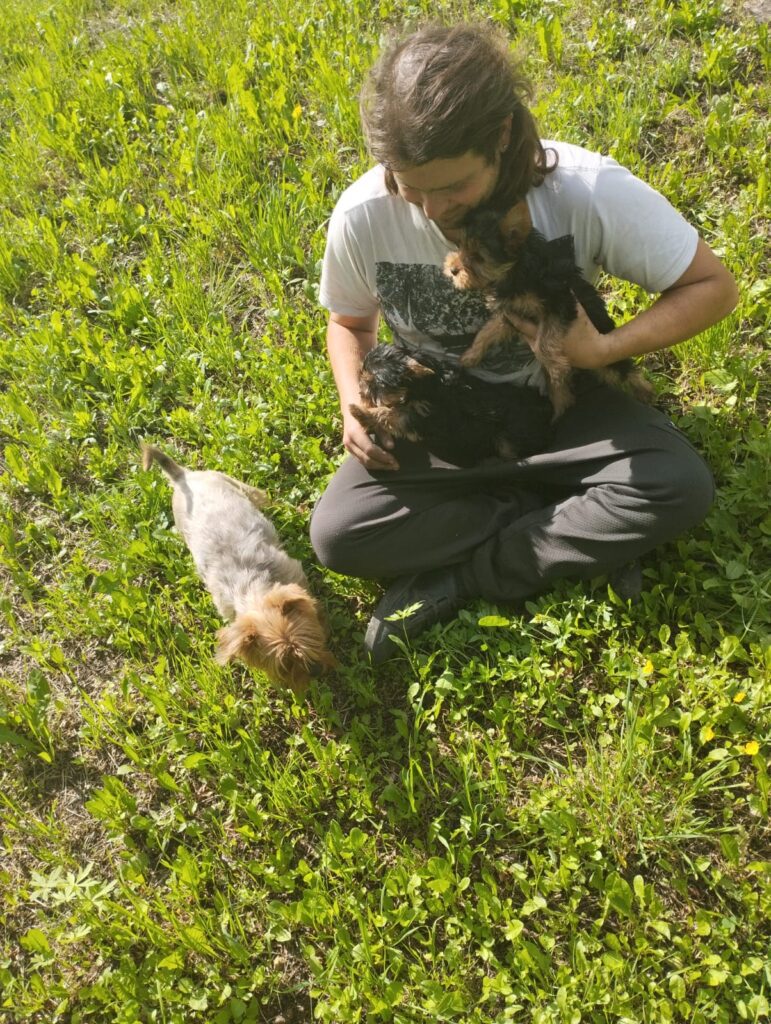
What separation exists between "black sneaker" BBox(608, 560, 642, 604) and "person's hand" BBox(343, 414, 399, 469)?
940mm

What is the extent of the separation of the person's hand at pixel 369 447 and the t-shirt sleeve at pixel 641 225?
1102mm

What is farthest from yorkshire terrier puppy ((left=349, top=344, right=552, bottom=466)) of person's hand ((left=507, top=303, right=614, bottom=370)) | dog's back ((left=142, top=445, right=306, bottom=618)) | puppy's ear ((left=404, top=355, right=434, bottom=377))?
dog's back ((left=142, top=445, right=306, bottom=618))

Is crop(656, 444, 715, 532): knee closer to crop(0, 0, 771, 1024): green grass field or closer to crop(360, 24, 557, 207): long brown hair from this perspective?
crop(0, 0, 771, 1024): green grass field

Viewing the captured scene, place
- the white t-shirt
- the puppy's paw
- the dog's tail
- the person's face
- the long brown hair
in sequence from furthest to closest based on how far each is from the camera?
1. the dog's tail
2. the puppy's paw
3. the white t-shirt
4. the person's face
5. the long brown hair

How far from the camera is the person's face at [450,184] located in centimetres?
221

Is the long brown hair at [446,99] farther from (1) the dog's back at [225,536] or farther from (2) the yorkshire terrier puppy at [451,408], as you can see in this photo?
(1) the dog's back at [225,536]

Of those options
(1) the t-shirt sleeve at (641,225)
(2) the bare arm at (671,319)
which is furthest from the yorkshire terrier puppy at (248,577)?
(1) the t-shirt sleeve at (641,225)

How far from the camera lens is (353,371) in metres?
3.17

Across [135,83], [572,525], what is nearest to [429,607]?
[572,525]

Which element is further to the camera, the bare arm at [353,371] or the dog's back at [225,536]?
the dog's back at [225,536]

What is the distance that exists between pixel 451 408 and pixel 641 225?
90 centimetres

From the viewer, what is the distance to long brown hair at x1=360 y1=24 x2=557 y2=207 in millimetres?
2105

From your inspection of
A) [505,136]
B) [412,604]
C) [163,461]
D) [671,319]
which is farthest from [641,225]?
[163,461]

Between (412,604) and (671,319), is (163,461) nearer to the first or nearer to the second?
(412,604)
